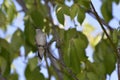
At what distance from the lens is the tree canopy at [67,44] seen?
1.23m

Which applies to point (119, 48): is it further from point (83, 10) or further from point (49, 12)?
point (49, 12)

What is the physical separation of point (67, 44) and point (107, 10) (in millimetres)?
685

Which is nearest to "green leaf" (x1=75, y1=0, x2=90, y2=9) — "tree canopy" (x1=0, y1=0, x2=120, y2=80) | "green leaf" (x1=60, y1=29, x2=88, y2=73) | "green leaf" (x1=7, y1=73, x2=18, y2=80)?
"tree canopy" (x1=0, y1=0, x2=120, y2=80)

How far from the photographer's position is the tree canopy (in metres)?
1.23

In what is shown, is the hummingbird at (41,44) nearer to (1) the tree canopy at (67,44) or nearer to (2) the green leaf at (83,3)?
(1) the tree canopy at (67,44)

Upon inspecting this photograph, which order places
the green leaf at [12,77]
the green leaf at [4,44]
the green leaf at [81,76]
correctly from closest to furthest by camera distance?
the green leaf at [81,76] < the green leaf at [4,44] < the green leaf at [12,77]

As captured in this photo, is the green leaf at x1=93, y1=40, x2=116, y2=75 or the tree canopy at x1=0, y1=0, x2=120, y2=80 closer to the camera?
the tree canopy at x1=0, y1=0, x2=120, y2=80

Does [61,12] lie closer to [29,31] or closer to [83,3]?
[83,3]

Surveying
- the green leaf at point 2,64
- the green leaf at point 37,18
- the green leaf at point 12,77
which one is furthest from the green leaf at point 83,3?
the green leaf at point 12,77

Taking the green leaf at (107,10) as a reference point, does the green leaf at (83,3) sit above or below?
below

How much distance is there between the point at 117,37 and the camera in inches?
48.7

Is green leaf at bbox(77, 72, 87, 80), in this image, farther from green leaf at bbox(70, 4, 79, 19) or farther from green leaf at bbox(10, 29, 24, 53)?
green leaf at bbox(10, 29, 24, 53)

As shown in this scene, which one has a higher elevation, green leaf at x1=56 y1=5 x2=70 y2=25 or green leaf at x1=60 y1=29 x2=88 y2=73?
green leaf at x1=56 y1=5 x2=70 y2=25

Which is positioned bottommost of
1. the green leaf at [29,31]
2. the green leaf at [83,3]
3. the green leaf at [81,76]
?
the green leaf at [81,76]
